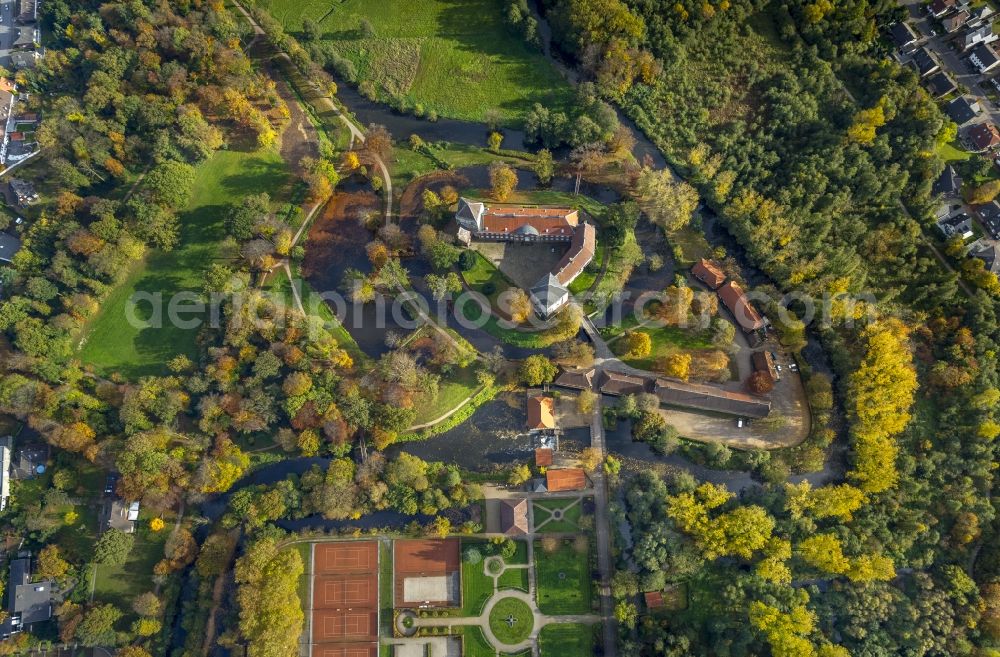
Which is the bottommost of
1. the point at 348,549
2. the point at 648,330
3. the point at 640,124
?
the point at 348,549

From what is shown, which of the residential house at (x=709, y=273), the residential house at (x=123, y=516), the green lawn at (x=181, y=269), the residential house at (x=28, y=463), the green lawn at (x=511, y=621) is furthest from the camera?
the green lawn at (x=181, y=269)

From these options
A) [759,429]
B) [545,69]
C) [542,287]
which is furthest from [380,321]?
[759,429]

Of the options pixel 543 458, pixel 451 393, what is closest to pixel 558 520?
pixel 543 458

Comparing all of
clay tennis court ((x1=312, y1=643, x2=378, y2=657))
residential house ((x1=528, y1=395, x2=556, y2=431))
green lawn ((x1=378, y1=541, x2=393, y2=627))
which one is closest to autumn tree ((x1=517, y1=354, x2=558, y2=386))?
residential house ((x1=528, y1=395, x2=556, y2=431))

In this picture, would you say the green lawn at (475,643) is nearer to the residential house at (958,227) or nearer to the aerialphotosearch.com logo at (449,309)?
the aerialphotosearch.com logo at (449,309)

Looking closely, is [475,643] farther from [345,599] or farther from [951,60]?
[951,60]

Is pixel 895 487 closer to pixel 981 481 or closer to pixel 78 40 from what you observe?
pixel 981 481

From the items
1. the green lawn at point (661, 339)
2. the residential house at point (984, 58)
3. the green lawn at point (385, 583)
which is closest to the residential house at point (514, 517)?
the green lawn at point (385, 583)
